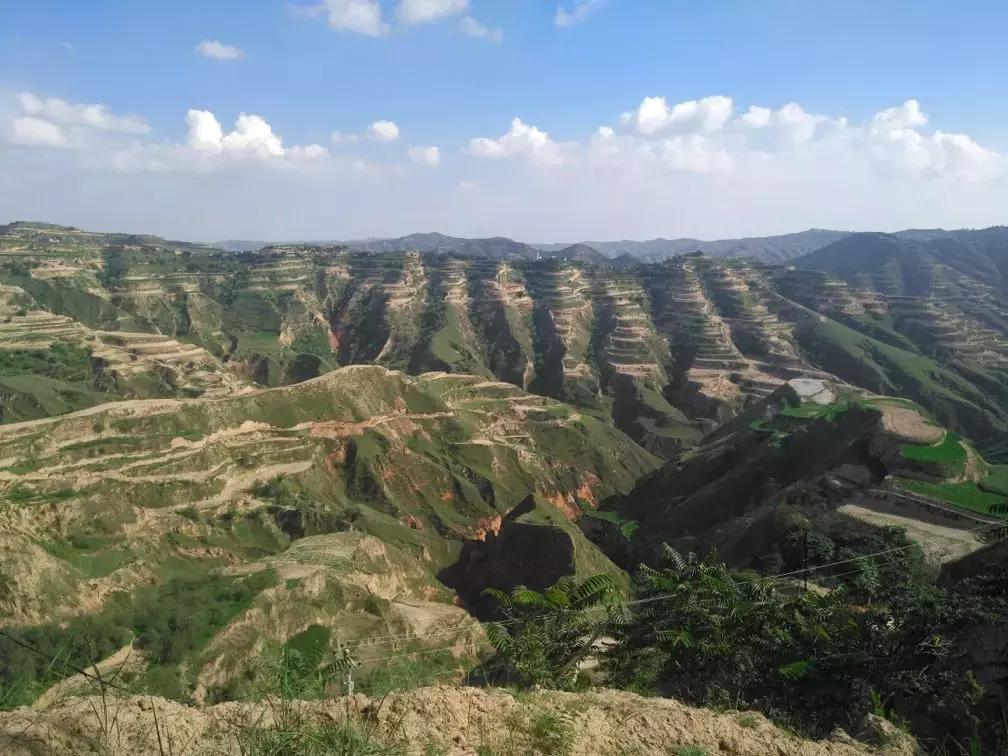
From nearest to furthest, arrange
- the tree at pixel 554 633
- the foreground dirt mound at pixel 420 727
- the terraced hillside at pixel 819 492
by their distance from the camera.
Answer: the foreground dirt mound at pixel 420 727 → the tree at pixel 554 633 → the terraced hillside at pixel 819 492

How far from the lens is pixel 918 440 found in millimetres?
58625

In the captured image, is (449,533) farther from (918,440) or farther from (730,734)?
(730,734)

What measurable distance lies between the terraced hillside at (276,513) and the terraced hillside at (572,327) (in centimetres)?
3439

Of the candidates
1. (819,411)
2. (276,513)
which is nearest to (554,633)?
(276,513)

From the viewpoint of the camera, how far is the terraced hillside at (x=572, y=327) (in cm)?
12988

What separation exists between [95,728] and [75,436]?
208 ft

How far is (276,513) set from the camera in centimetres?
6078

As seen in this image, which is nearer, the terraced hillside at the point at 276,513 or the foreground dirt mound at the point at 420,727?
the foreground dirt mound at the point at 420,727

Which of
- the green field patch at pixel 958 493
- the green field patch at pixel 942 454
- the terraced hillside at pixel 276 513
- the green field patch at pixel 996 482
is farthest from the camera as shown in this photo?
the green field patch at pixel 942 454

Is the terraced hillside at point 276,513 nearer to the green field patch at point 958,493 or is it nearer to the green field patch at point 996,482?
the green field patch at point 958,493

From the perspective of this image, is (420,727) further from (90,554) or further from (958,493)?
(958,493)

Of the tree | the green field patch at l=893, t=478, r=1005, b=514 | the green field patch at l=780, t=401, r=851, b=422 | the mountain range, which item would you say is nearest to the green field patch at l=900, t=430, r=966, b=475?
the mountain range

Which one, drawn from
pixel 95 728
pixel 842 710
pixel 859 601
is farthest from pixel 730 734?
pixel 859 601

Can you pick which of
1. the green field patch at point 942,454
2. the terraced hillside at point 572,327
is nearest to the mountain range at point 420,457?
the green field patch at point 942,454
